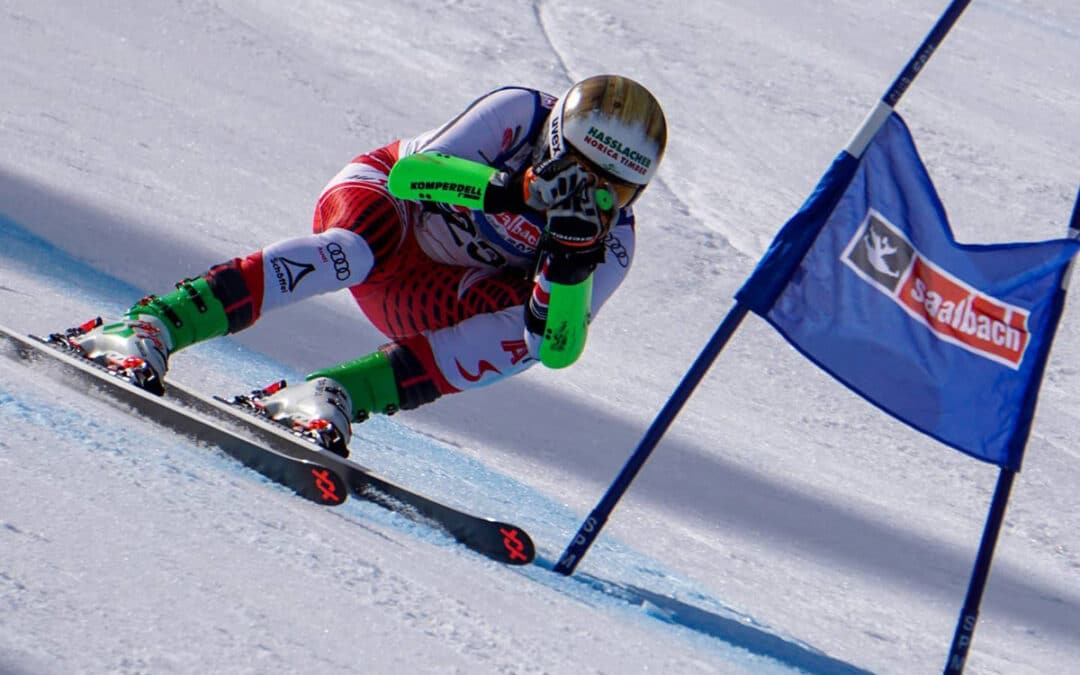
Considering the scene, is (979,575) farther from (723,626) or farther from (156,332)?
(156,332)

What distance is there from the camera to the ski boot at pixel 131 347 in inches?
128

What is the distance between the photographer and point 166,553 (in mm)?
2207

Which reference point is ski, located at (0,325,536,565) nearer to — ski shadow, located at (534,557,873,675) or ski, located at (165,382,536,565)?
ski, located at (165,382,536,565)

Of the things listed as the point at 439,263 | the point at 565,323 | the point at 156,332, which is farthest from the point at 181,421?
the point at 439,263

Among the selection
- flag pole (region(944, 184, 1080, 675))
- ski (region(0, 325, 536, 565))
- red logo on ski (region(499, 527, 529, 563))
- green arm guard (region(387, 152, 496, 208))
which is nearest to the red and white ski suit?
green arm guard (region(387, 152, 496, 208))

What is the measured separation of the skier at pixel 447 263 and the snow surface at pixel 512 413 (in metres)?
0.38

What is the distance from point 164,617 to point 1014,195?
10.6 meters

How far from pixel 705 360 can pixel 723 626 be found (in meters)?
0.66

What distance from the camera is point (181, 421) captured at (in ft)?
10.1

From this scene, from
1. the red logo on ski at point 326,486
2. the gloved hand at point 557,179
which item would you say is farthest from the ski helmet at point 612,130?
the red logo on ski at point 326,486

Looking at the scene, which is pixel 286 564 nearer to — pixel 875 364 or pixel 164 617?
pixel 164 617

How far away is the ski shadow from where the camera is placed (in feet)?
10.5

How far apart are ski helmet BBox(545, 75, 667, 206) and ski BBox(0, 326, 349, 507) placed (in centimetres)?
98

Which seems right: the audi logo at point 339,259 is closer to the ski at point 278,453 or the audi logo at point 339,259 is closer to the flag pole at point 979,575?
the ski at point 278,453
